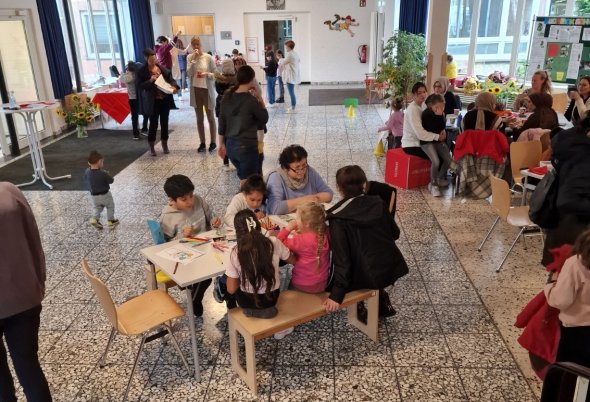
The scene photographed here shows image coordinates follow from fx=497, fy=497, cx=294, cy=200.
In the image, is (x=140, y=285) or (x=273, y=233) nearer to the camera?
(x=273, y=233)

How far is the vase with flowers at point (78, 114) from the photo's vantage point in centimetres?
909

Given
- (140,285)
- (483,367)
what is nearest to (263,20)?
(140,285)

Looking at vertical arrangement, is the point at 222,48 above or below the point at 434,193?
above

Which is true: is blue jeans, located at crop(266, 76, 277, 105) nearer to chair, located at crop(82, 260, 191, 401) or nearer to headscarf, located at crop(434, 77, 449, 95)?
headscarf, located at crop(434, 77, 449, 95)

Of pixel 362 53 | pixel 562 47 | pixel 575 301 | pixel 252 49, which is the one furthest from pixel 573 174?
pixel 252 49

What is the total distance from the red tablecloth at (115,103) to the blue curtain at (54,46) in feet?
2.05

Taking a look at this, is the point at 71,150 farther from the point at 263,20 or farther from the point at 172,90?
the point at 263,20

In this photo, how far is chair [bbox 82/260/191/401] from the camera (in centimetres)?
260

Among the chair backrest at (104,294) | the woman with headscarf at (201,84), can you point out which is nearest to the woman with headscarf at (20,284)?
the chair backrest at (104,294)

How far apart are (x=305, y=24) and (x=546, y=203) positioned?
12.8 m

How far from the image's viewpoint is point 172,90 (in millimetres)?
7395

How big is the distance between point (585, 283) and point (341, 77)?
13.9m

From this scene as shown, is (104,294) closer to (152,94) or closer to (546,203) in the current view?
(546,203)

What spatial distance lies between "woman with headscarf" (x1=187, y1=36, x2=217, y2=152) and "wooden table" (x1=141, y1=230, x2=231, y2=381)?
16.4ft
